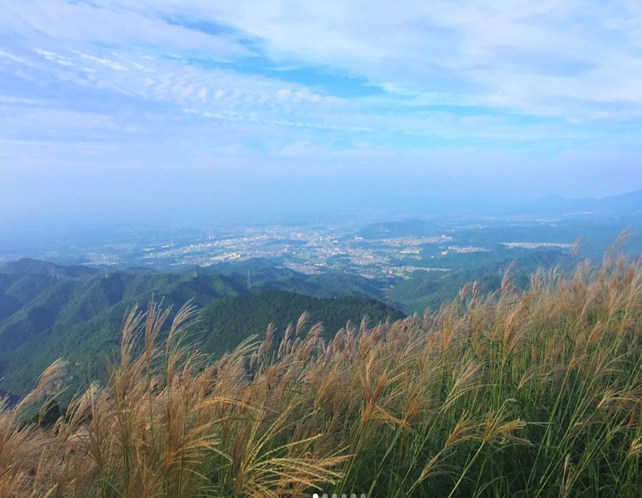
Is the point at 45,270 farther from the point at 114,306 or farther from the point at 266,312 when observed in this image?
the point at 266,312

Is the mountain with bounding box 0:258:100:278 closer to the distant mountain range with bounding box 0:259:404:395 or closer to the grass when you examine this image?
the distant mountain range with bounding box 0:259:404:395

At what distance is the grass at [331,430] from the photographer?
1.36 metres

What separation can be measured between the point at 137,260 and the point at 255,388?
80.1 meters

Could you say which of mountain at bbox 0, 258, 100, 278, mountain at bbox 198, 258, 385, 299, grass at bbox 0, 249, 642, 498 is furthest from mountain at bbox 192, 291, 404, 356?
mountain at bbox 0, 258, 100, 278

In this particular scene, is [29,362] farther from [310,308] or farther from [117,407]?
[117,407]

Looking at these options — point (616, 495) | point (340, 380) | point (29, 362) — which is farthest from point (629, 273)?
point (29, 362)

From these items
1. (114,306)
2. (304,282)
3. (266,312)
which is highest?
(266,312)

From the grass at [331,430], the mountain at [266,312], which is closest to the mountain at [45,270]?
the mountain at [266,312]

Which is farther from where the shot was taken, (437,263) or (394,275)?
(437,263)

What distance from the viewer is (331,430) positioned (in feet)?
6.47

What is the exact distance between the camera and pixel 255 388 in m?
2.04

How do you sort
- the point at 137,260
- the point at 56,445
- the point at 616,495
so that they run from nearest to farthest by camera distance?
the point at 56,445 < the point at 616,495 < the point at 137,260

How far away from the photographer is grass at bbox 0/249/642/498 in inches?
53.7

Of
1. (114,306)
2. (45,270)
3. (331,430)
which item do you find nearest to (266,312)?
(114,306)
